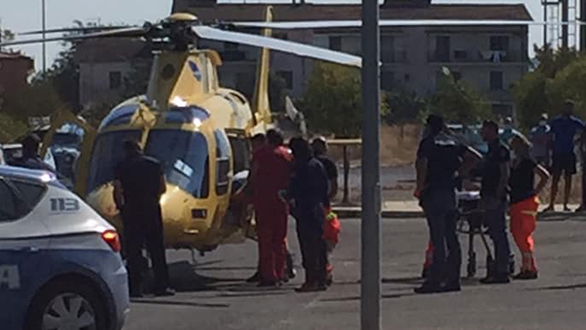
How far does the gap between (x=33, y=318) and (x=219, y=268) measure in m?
8.04

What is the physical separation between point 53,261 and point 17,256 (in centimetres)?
30

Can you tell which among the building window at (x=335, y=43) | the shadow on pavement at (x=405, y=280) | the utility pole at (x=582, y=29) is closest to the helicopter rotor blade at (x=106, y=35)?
the shadow on pavement at (x=405, y=280)

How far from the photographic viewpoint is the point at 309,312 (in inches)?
603

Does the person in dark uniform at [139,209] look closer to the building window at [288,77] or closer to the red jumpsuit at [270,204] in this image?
the red jumpsuit at [270,204]

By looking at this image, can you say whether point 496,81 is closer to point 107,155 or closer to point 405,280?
point 405,280

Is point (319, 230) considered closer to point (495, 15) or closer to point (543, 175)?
point (543, 175)

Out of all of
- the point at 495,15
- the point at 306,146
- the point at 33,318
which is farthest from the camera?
the point at 495,15

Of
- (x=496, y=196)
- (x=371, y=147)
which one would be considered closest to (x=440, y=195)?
(x=496, y=196)

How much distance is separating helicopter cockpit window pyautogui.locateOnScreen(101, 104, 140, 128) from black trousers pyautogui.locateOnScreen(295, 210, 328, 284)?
8.77 feet

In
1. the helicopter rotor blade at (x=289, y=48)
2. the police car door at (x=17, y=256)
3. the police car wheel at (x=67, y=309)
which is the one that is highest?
the helicopter rotor blade at (x=289, y=48)

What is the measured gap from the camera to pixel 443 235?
16.7 m

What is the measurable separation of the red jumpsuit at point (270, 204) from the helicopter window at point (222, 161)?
0.94 metres

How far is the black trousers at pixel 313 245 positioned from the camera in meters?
17.0

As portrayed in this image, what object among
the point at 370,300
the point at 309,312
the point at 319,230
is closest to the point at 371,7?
the point at 370,300
